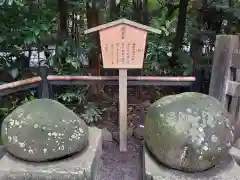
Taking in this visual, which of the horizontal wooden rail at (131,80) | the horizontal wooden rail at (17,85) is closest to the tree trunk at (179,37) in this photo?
the horizontal wooden rail at (131,80)

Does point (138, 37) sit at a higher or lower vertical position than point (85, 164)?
higher

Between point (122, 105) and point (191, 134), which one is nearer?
point (191, 134)

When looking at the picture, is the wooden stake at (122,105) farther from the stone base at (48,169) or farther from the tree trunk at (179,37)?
the tree trunk at (179,37)

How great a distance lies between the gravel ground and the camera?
9.22ft

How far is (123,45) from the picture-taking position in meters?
2.92

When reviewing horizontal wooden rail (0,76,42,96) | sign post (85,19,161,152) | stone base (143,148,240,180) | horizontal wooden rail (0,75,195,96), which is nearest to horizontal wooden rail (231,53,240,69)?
horizontal wooden rail (0,75,195,96)

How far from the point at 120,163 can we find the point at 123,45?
4.26 ft

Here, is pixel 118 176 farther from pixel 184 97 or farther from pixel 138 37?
pixel 138 37

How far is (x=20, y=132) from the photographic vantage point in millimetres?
2289

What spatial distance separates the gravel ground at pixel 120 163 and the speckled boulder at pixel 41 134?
23.7 inches

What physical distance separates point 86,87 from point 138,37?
4.68ft

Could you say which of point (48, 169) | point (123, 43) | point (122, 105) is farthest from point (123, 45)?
point (48, 169)

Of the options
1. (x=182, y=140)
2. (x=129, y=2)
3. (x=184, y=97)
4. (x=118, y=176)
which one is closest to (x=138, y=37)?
(x=184, y=97)

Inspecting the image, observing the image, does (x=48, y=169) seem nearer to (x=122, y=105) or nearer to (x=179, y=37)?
(x=122, y=105)
